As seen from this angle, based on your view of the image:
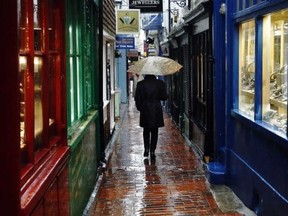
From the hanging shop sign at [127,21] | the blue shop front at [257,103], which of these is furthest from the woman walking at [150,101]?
the hanging shop sign at [127,21]

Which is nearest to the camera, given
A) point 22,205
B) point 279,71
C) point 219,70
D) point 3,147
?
point 3,147

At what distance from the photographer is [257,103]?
6434mm

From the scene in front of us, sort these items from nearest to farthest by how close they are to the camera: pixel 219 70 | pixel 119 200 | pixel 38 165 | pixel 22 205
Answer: pixel 22 205, pixel 38 165, pixel 119 200, pixel 219 70

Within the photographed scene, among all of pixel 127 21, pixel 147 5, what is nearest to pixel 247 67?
pixel 127 21

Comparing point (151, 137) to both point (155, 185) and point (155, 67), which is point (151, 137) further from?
point (155, 185)

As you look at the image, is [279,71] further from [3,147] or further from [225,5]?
[3,147]

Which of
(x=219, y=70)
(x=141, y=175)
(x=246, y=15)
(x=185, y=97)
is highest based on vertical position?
(x=246, y=15)

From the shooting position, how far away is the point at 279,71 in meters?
5.87

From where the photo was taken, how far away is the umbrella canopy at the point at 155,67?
36.2ft

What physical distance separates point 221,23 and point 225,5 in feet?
1.80

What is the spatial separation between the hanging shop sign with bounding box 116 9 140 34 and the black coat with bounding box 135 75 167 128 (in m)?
7.43

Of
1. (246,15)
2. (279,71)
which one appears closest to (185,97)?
(246,15)

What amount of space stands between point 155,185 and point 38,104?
4638 mm

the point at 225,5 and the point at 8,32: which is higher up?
the point at 225,5
